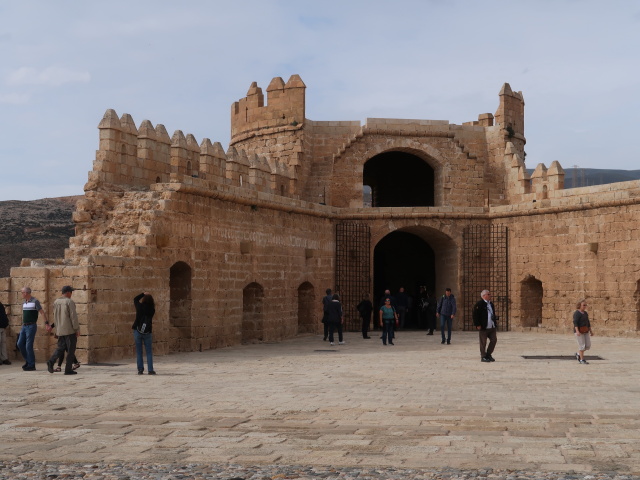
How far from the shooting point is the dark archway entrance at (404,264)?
27.3 metres

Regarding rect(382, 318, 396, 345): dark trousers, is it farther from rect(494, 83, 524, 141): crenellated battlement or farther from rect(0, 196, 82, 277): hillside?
rect(0, 196, 82, 277): hillside

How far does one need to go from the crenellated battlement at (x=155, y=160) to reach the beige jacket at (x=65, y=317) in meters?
4.14

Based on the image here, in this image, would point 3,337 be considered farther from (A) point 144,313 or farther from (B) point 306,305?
(B) point 306,305

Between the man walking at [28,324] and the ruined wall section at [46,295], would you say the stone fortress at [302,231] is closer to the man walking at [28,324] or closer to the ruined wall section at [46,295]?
the ruined wall section at [46,295]

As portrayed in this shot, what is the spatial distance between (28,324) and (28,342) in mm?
283

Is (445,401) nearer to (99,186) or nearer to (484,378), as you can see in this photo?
(484,378)

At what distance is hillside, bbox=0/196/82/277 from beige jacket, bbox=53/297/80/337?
16.6 metres

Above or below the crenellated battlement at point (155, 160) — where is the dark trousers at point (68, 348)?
below

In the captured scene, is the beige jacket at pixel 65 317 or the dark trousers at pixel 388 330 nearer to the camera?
the beige jacket at pixel 65 317

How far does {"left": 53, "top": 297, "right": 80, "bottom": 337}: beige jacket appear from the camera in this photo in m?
11.0

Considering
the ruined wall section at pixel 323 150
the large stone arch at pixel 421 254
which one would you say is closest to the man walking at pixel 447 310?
the large stone arch at pixel 421 254

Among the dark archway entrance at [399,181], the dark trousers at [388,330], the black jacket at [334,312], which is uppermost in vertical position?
the dark archway entrance at [399,181]

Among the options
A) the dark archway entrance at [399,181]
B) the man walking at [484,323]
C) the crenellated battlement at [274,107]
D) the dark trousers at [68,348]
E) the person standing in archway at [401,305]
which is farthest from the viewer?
the dark archway entrance at [399,181]

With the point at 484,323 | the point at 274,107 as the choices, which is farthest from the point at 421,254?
the point at 484,323
